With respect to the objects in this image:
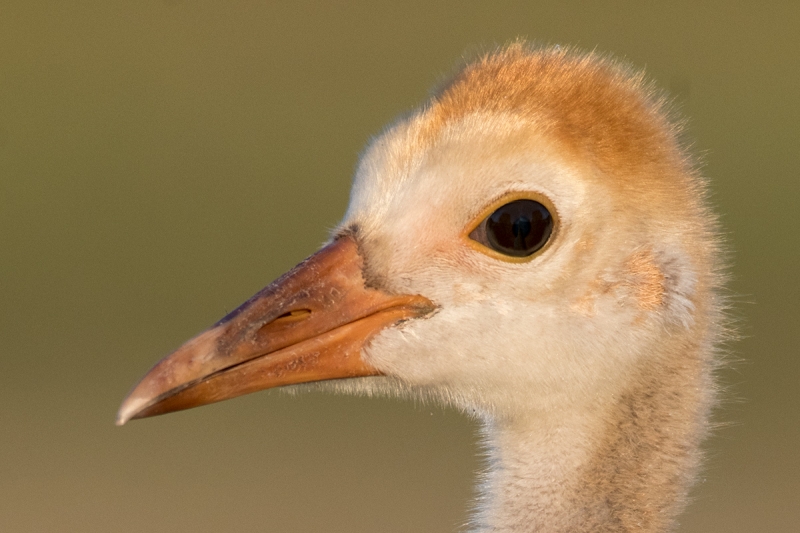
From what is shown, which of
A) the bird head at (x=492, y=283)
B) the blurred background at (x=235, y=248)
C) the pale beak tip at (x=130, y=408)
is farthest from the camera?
the blurred background at (x=235, y=248)

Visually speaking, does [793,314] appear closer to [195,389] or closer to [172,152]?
[172,152]

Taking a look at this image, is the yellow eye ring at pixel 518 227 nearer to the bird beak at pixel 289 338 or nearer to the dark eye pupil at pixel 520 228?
the dark eye pupil at pixel 520 228

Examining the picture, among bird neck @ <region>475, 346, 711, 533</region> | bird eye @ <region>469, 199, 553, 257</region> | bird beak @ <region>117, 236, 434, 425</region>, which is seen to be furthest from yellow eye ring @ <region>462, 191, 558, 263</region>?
bird neck @ <region>475, 346, 711, 533</region>

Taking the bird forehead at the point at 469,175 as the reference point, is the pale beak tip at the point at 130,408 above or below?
below

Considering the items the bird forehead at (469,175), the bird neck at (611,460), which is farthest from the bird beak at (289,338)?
the bird neck at (611,460)

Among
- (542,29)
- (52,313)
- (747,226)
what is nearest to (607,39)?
(542,29)

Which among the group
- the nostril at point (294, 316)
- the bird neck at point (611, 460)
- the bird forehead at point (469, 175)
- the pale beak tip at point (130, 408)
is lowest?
the pale beak tip at point (130, 408)
